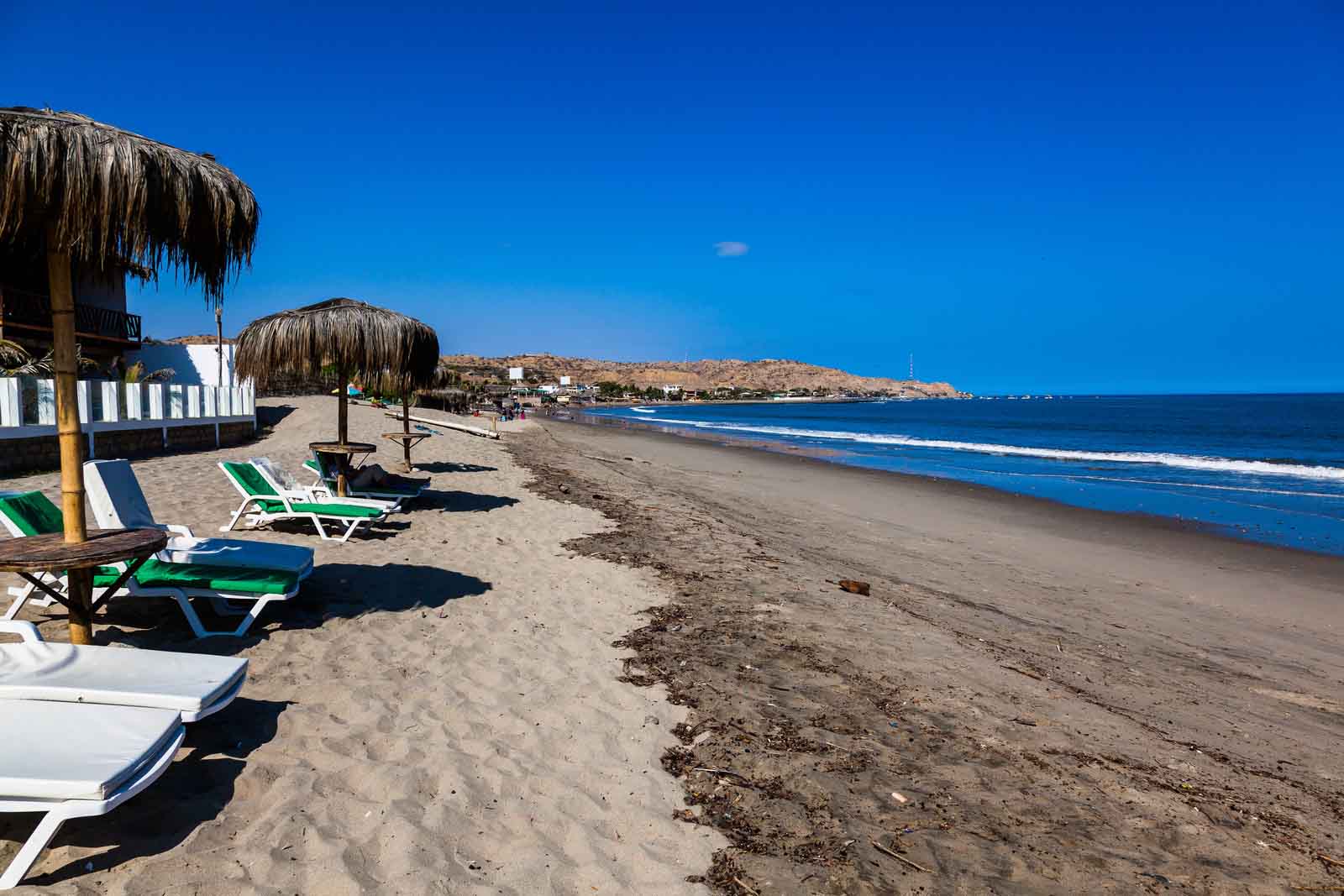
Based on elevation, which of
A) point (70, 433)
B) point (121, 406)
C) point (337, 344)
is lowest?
point (121, 406)

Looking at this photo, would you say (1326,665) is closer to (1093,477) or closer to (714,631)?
(714,631)

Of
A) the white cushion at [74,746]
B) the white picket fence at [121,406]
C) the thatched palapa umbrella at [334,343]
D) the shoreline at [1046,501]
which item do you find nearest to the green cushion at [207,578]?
the white cushion at [74,746]

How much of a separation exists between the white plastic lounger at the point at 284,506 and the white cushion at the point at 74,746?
14.3 feet

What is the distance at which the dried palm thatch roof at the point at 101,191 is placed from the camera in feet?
10.4

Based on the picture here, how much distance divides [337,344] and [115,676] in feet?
20.8

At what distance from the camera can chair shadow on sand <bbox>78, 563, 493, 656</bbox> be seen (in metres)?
4.20

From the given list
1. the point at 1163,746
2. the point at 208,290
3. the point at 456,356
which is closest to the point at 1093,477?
the point at 1163,746

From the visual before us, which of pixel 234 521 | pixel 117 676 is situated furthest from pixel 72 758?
pixel 234 521

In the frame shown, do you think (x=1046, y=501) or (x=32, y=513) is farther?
(x=1046, y=501)

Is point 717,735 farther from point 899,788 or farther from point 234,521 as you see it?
point 234,521

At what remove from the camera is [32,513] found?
430cm

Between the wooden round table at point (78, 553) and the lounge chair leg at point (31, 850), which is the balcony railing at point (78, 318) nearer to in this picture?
the wooden round table at point (78, 553)

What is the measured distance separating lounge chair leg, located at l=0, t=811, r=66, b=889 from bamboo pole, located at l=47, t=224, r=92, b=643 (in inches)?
58.7

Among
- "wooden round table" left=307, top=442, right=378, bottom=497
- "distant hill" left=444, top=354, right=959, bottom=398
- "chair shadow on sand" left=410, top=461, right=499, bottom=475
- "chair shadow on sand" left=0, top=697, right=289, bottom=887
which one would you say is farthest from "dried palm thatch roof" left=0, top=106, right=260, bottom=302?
"distant hill" left=444, top=354, right=959, bottom=398
